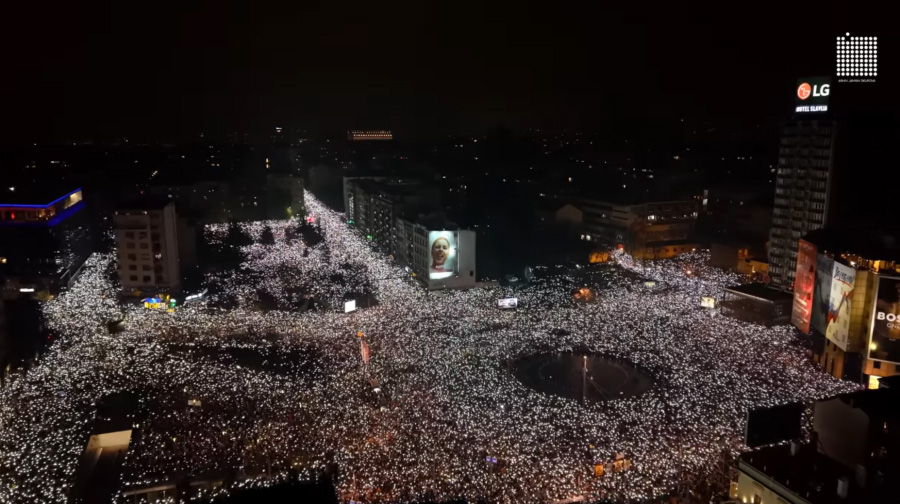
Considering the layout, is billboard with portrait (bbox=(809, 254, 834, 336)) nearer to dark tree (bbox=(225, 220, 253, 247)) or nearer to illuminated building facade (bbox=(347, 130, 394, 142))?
dark tree (bbox=(225, 220, 253, 247))

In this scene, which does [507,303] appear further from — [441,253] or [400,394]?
[400,394]

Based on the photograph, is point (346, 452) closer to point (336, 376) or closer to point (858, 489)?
point (336, 376)

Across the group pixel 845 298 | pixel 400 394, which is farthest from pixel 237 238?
pixel 845 298

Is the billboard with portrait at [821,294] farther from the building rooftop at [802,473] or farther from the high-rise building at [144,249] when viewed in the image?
the high-rise building at [144,249]

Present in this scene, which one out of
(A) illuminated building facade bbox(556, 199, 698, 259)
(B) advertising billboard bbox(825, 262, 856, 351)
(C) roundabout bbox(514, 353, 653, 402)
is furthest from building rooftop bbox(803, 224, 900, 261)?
(A) illuminated building facade bbox(556, 199, 698, 259)

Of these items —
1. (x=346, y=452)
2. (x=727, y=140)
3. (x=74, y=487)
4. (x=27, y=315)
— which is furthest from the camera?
(x=727, y=140)

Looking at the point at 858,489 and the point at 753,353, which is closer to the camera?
the point at 858,489

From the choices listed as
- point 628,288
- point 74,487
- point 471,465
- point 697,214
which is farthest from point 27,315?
point 697,214
